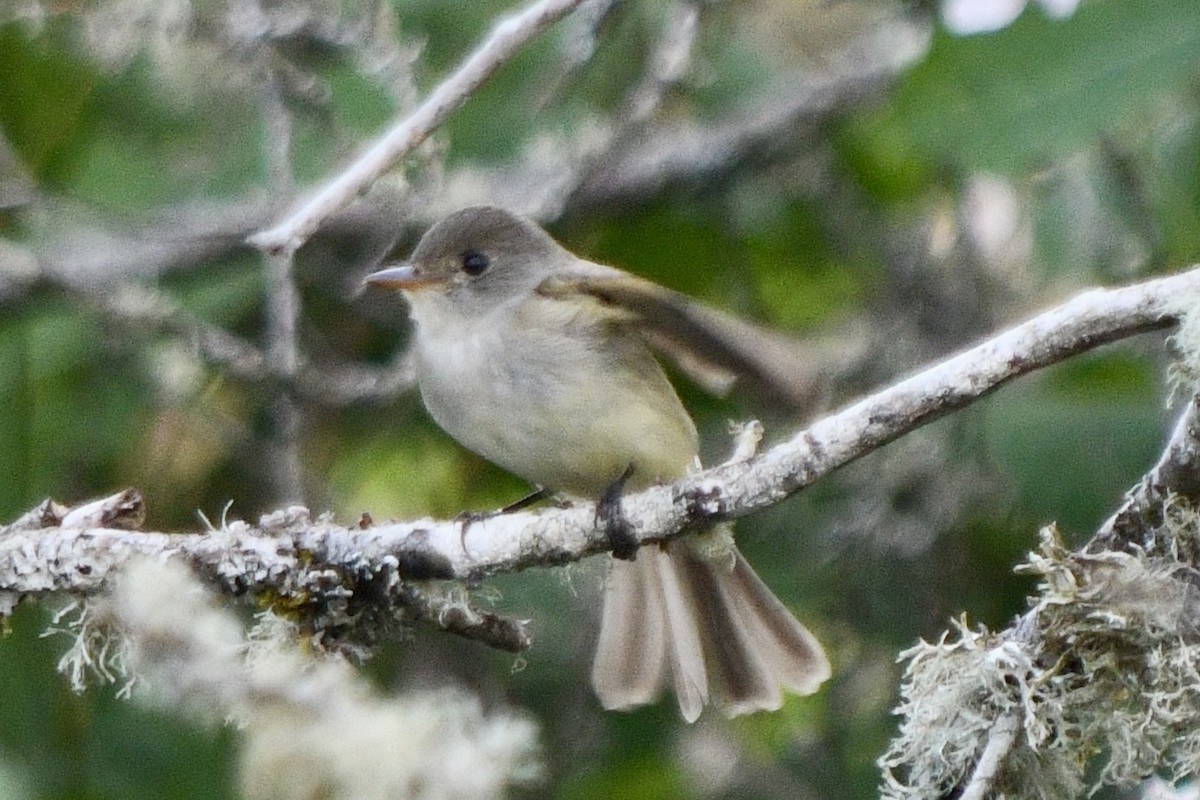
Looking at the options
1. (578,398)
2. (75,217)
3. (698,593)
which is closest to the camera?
(578,398)

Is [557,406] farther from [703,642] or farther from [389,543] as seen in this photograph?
[389,543]

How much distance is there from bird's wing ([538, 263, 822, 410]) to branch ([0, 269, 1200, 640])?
245 millimetres

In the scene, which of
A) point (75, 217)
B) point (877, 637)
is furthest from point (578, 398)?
point (75, 217)

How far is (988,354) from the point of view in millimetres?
2439

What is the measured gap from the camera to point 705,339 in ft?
10.9

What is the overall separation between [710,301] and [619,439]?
1203mm

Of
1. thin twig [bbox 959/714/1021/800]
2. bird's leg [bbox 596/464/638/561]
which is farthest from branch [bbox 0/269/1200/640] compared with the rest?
thin twig [bbox 959/714/1021/800]

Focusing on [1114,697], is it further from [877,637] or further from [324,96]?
[324,96]

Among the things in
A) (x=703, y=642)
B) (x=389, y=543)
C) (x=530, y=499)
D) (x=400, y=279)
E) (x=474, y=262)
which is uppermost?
(x=474, y=262)

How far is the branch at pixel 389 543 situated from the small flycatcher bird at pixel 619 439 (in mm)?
792

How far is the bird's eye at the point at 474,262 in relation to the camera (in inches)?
172

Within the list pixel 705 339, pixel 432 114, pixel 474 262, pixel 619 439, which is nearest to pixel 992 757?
pixel 705 339

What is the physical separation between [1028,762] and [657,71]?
78.6 inches

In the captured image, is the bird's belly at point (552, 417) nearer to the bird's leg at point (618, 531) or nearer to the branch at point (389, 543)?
the branch at point (389, 543)
